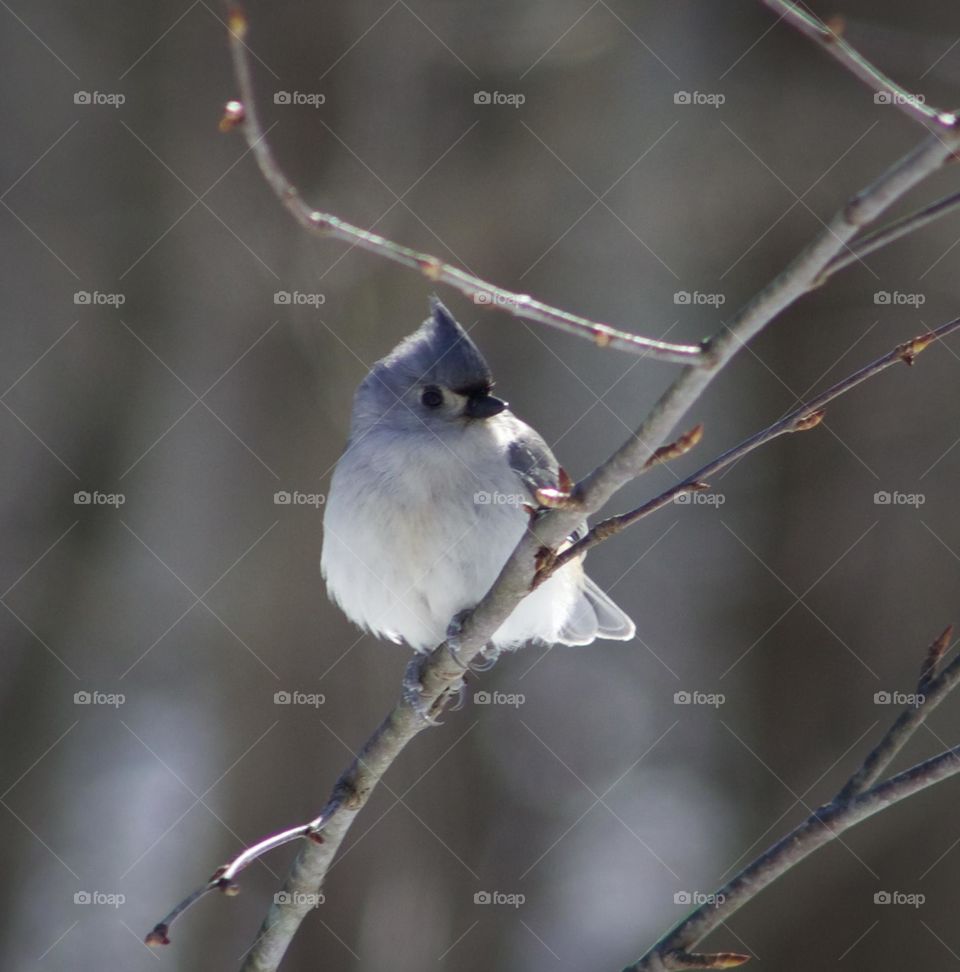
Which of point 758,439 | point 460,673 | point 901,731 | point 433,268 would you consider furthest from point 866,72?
point 460,673

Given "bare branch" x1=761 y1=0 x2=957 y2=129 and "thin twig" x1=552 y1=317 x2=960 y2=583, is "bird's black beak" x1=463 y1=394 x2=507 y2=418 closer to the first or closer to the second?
"thin twig" x1=552 y1=317 x2=960 y2=583

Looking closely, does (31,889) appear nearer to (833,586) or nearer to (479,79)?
(833,586)

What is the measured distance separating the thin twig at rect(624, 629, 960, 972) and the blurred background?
3.00 meters

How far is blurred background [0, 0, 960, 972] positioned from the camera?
5031mm

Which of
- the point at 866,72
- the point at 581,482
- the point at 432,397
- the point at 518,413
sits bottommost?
the point at 518,413

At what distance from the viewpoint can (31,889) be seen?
5.15 meters

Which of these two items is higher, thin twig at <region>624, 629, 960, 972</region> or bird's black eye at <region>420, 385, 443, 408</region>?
thin twig at <region>624, 629, 960, 972</region>

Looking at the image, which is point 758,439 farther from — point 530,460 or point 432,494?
point 530,460

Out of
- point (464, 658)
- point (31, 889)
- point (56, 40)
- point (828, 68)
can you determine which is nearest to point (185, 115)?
point (56, 40)

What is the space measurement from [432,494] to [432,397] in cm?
34

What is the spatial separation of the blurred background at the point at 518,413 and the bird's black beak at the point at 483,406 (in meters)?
1.69

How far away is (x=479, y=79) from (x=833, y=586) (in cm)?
282

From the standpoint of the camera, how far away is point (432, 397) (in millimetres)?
3506

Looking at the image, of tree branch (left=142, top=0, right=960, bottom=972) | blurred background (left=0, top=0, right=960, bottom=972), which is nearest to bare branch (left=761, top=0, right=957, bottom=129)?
tree branch (left=142, top=0, right=960, bottom=972)
